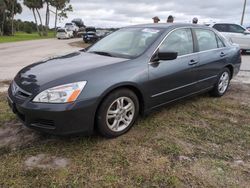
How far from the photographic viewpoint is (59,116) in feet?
8.90

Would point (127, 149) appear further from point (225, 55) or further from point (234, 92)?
point (234, 92)

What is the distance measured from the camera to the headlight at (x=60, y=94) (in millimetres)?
2739

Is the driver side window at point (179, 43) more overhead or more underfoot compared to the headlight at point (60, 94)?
more overhead

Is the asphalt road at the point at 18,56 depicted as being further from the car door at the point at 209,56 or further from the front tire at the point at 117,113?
the car door at the point at 209,56

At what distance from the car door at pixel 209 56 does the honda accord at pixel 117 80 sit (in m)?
0.02

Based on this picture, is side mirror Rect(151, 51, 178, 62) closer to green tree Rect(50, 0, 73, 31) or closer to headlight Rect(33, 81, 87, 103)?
headlight Rect(33, 81, 87, 103)

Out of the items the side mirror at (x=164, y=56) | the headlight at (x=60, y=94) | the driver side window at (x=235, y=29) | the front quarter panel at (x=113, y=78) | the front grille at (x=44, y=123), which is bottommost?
the front grille at (x=44, y=123)

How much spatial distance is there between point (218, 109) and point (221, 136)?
115 centimetres

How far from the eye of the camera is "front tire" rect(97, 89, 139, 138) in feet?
9.98

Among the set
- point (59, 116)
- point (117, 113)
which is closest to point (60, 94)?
point (59, 116)

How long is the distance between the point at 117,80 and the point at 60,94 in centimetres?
71

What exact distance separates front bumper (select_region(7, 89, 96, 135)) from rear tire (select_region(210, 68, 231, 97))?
3044 mm

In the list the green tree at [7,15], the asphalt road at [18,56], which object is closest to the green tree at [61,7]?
the green tree at [7,15]

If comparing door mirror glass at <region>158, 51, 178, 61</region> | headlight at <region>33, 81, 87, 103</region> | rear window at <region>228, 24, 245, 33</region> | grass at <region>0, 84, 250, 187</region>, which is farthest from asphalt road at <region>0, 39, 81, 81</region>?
rear window at <region>228, 24, 245, 33</region>
